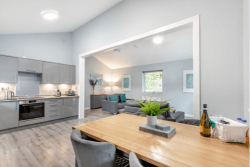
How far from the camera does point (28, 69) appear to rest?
3.78m

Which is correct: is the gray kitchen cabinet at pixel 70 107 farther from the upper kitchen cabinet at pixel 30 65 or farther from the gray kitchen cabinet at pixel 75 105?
the upper kitchen cabinet at pixel 30 65

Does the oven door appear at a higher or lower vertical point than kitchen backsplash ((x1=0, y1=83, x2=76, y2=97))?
lower

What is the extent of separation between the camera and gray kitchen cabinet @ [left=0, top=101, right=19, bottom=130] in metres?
3.11

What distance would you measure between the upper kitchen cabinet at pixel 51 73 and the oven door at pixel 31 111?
854mm

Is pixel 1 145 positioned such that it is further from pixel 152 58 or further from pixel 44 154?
pixel 152 58

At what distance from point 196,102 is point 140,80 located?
4.90 metres

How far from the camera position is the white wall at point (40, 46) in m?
3.70

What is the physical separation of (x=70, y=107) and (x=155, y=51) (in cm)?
410

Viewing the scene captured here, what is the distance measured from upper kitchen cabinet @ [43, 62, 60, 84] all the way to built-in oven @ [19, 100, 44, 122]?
802 mm

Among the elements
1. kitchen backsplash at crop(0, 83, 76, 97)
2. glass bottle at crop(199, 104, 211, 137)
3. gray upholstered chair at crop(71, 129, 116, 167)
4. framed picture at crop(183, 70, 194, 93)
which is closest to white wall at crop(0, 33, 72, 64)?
kitchen backsplash at crop(0, 83, 76, 97)

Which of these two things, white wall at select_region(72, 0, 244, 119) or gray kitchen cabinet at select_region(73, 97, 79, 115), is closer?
white wall at select_region(72, 0, 244, 119)

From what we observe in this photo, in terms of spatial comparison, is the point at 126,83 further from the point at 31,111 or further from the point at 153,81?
the point at 31,111

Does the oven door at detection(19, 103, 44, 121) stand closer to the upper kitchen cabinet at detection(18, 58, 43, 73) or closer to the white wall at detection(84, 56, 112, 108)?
the upper kitchen cabinet at detection(18, 58, 43, 73)

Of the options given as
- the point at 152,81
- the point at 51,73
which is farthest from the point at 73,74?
the point at 152,81
